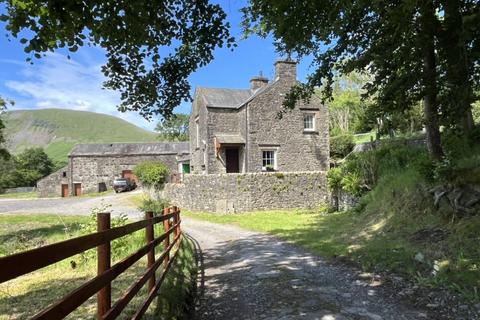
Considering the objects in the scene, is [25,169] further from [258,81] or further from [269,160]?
[269,160]

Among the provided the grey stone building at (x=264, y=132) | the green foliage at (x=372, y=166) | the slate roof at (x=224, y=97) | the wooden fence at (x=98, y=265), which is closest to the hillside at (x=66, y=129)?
the slate roof at (x=224, y=97)

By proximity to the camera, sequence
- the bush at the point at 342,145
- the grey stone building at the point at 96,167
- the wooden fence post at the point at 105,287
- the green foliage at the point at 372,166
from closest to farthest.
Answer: the wooden fence post at the point at 105,287
the green foliage at the point at 372,166
the bush at the point at 342,145
the grey stone building at the point at 96,167

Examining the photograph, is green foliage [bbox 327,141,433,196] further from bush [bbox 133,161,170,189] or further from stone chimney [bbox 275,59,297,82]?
bush [bbox 133,161,170,189]

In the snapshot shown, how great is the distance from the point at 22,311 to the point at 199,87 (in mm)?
24016

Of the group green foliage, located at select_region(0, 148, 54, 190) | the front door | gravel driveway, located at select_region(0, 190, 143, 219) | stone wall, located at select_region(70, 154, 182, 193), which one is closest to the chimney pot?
the front door

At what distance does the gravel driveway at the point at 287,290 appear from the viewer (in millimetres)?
5090

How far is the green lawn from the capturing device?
19.5 ft

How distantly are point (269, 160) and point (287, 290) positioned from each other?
20.1 m

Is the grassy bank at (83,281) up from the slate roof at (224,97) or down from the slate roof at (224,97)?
down

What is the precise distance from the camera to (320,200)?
2142 centimetres

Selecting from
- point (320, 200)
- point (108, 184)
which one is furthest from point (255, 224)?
point (108, 184)

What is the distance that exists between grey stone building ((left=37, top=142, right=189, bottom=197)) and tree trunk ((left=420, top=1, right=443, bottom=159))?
4011 centimetres

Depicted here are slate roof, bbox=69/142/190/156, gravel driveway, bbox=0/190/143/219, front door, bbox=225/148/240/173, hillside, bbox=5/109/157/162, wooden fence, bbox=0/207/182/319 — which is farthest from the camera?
hillside, bbox=5/109/157/162

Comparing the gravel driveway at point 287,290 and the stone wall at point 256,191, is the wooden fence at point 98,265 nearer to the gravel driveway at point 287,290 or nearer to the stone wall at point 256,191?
the gravel driveway at point 287,290
